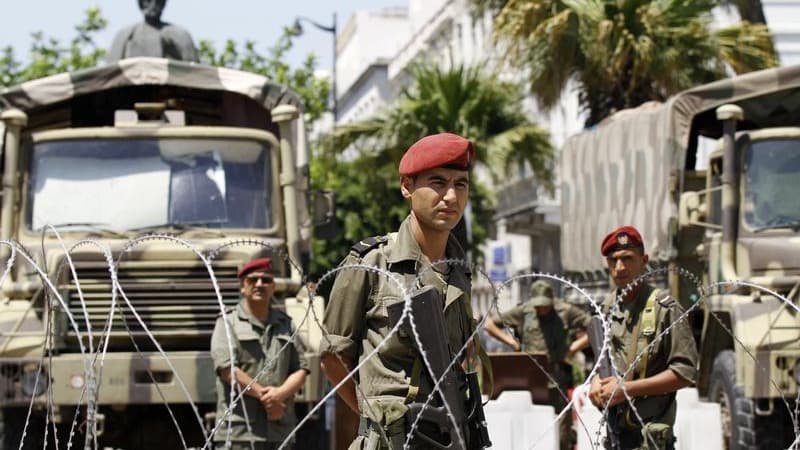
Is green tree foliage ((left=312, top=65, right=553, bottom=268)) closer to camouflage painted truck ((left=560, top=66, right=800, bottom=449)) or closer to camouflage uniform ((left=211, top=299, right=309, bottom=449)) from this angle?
camouflage painted truck ((left=560, top=66, right=800, bottom=449))

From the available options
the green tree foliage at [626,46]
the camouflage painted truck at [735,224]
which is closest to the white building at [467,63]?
the green tree foliage at [626,46]

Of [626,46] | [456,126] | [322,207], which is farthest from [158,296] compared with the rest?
[456,126]

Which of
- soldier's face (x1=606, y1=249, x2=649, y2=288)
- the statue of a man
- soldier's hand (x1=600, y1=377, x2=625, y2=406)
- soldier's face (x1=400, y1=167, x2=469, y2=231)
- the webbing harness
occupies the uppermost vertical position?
the statue of a man

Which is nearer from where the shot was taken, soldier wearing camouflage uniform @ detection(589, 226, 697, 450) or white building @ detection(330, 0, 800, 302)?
soldier wearing camouflage uniform @ detection(589, 226, 697, 450)

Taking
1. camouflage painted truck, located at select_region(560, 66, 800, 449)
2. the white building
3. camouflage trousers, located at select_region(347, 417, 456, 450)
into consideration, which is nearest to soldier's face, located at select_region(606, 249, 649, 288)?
camouflage trousers, located at select_region(347, 417, 456, 450)

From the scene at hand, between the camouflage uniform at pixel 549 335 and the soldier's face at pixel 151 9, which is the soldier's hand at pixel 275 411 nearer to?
the camouflage uniform at pixel 549 335

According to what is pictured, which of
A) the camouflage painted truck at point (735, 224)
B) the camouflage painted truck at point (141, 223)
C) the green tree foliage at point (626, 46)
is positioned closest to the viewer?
the camouflage painted truck at point (141, 223)

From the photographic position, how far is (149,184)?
11.9 meters

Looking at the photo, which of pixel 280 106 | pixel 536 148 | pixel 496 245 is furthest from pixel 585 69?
pixel 496 245

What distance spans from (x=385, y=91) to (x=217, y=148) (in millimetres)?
69761

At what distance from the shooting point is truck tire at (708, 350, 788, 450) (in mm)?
11828

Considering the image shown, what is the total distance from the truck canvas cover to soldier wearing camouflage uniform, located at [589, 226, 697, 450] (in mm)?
5995

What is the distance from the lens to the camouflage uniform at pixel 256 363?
373 inches

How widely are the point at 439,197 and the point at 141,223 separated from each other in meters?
6.46
